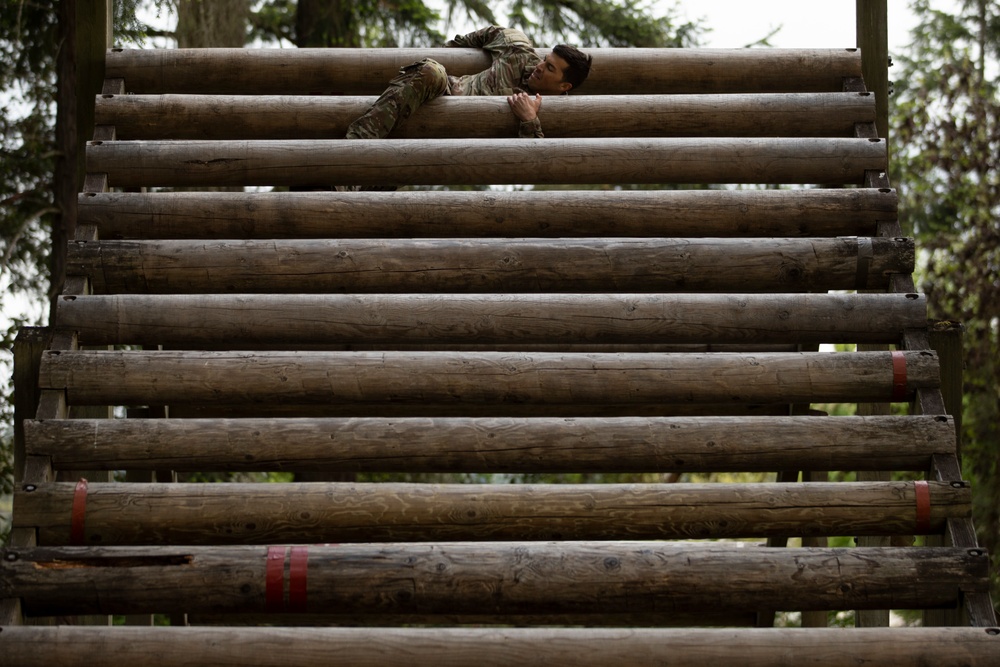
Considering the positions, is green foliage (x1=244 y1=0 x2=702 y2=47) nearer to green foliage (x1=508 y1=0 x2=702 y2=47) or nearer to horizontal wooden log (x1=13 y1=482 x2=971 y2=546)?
green foliage (x1=508 y1=0 x2=702 y2=47)

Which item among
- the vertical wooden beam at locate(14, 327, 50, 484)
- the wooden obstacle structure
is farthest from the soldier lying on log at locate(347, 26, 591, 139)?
the vertical wooden beam at locate(14, 327, 50, 484)

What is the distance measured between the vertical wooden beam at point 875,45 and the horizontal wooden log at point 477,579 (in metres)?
3.05

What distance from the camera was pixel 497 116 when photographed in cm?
647

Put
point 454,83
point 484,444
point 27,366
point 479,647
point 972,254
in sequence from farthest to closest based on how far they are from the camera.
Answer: point 972,254 → point 454,83 → point 27,366 → point 484,444 → point 479,647

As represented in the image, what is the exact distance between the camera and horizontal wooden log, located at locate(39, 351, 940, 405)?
17.1ft

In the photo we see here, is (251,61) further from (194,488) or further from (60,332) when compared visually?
(194,488)

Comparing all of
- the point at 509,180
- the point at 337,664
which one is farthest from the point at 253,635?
the point at 509,180

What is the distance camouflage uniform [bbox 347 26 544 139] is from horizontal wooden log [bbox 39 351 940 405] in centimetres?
163

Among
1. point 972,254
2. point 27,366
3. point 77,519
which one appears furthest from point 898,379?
point 972,254

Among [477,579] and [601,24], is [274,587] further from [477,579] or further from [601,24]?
[601,24]

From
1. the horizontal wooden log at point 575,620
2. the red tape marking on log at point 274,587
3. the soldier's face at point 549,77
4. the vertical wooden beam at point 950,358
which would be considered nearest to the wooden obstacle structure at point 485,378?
the red tape marking on log at point 274,587

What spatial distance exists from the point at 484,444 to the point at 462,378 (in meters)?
0.34

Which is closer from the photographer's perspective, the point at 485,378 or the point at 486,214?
the point at 485,378

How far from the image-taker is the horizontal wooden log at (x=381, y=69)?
6.73 metres
